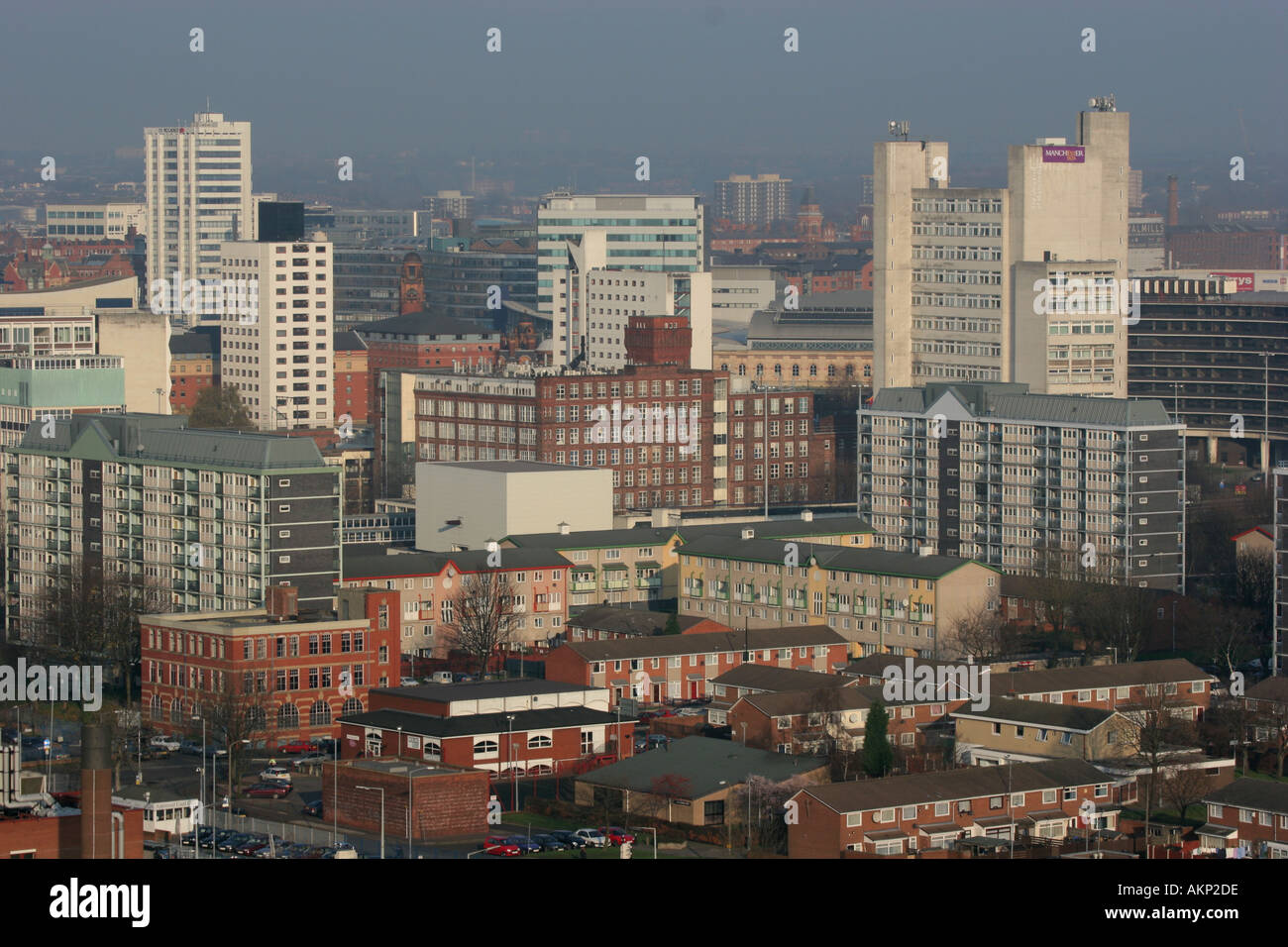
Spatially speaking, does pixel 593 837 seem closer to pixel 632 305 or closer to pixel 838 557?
pixel 838 557

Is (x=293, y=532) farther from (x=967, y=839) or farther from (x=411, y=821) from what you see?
(x=967, y=839)

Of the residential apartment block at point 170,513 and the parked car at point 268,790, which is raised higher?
the residential apartment block at point 170,513

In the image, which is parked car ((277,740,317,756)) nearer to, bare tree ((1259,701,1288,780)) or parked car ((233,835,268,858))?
parked car ((233,835,268,858))

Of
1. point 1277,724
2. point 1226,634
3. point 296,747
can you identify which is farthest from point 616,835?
point 1226,634

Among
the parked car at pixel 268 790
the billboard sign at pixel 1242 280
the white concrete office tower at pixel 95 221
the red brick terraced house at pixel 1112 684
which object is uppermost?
the white concrete office tower at pixel 95 221

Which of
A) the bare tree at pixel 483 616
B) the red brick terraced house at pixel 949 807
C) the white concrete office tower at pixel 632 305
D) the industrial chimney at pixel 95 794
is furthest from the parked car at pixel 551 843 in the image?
the white concrete office tower at pixel 632 305

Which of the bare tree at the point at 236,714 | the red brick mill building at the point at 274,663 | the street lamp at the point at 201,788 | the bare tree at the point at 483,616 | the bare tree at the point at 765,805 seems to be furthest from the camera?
the bare tree at the point at 483,616

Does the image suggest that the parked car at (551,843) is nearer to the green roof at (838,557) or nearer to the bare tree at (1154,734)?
the bare tree at (1154,734)
